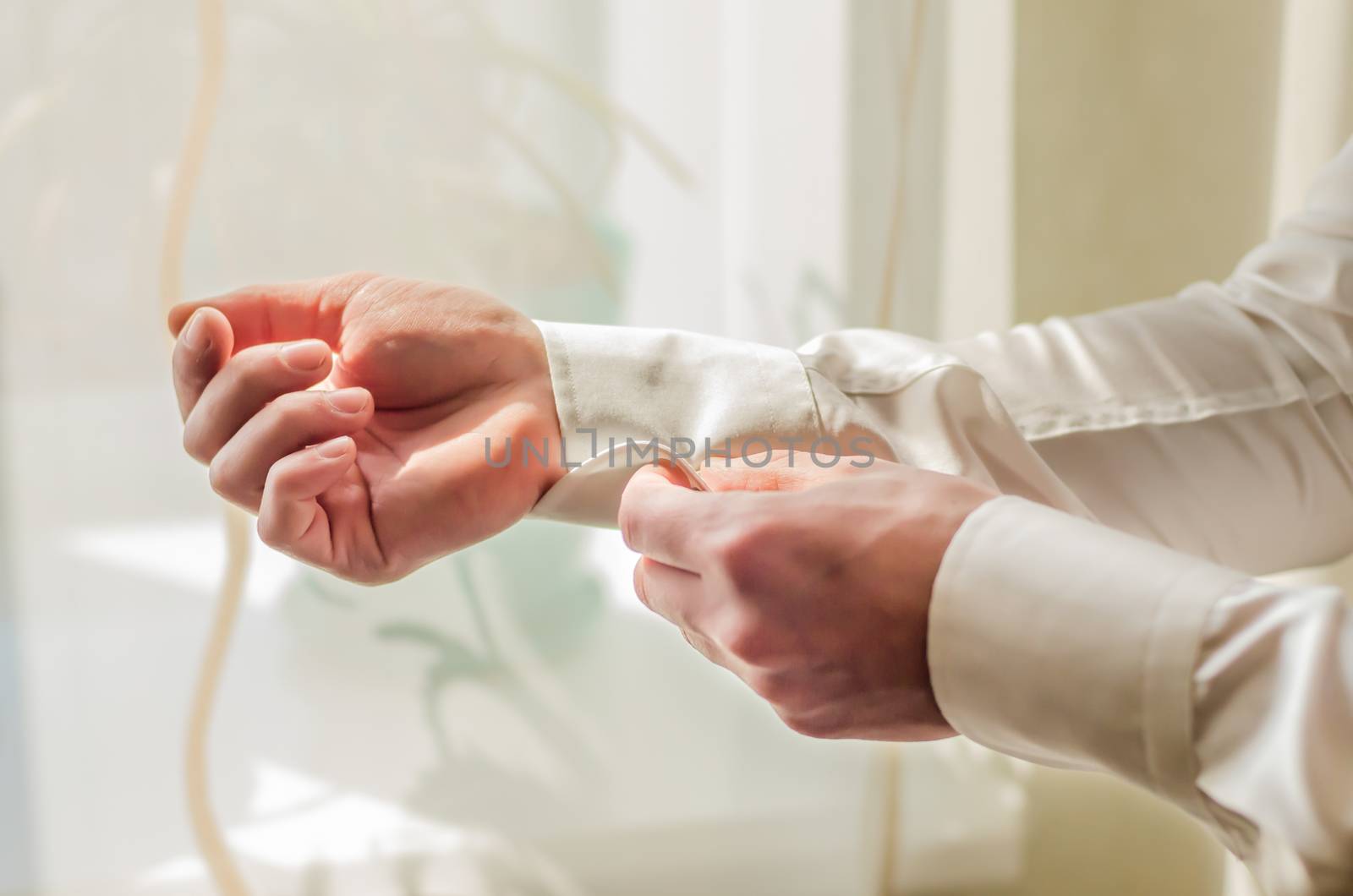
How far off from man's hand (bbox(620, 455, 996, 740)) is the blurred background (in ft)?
1.97

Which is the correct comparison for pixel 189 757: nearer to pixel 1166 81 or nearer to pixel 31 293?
pixel 31 293

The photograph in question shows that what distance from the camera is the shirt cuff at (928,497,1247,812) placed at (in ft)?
1.24

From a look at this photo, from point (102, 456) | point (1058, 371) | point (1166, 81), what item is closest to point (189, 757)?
point (102, 456)

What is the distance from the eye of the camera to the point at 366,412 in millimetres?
573

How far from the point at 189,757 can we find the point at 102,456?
0.94 ft

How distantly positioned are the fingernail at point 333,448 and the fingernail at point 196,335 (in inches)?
4.0

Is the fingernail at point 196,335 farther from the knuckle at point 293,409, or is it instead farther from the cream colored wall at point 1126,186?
the cream colored wall at point 1126,186

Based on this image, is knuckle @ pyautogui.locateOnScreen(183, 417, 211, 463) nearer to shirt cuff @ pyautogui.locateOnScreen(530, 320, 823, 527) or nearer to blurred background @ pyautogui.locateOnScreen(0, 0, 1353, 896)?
shirt cuff @ pyautogui.locateOnScreen(530, 320, 823, 527)

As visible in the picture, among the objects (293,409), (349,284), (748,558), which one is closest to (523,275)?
(349,284)

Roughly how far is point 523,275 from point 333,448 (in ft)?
1.62

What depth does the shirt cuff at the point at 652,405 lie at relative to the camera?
62 centimetres

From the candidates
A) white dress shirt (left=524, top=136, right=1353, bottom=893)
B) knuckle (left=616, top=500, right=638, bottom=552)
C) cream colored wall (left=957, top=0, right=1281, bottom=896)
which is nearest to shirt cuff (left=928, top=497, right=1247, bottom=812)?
white dress shirt (left=524, top=136, right=1353, bottom=893)

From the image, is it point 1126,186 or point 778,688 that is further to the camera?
point 1126,186

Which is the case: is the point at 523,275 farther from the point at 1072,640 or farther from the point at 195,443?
the point at 1072,640
